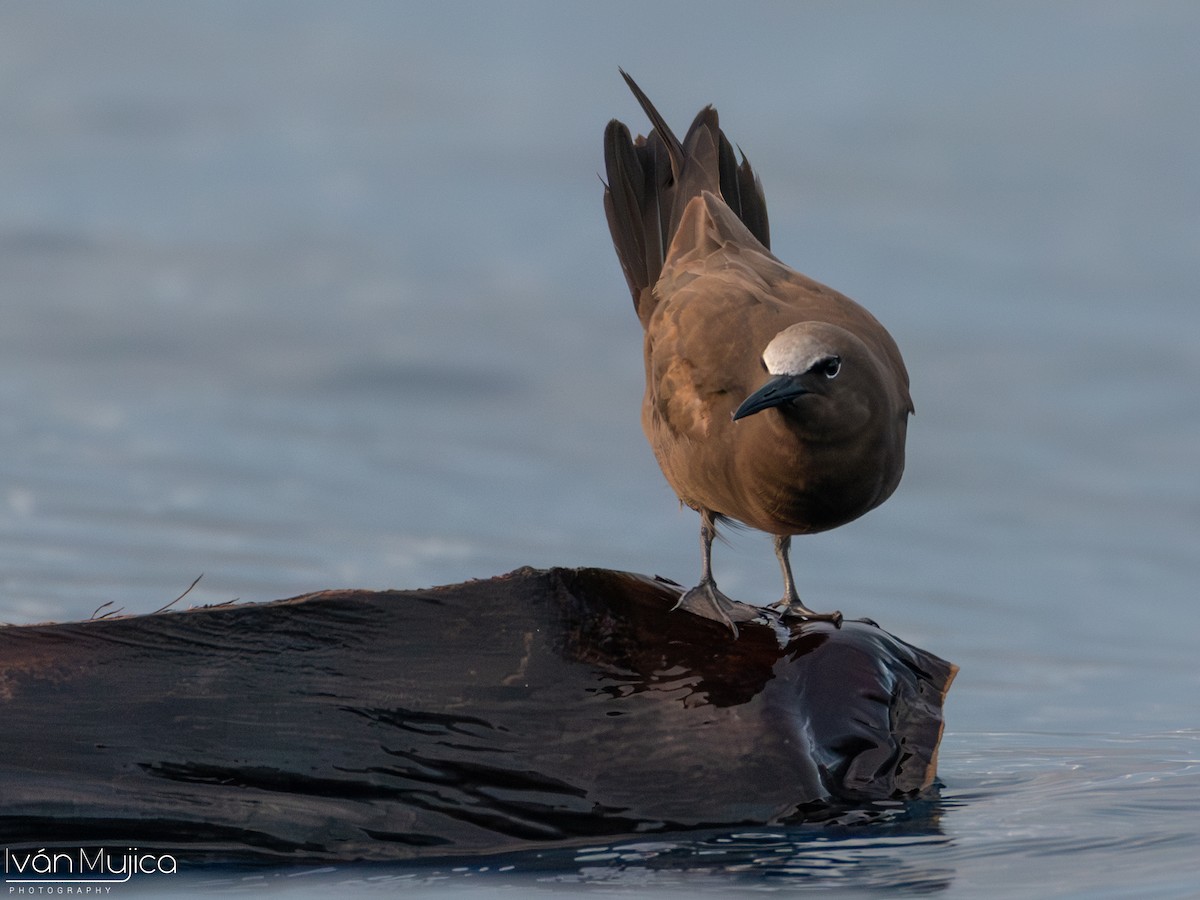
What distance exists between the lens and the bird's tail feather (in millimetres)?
8266

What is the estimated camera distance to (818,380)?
5977 mm

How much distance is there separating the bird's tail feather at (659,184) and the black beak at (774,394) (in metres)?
2.32

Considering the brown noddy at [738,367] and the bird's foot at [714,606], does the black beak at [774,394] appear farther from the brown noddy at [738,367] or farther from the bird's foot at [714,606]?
the bird's foot at [714,606]

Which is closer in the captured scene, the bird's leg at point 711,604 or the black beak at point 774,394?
the bird's leg at point 711,604

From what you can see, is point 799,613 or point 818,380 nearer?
point 818,380

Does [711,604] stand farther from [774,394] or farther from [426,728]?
[426,728]

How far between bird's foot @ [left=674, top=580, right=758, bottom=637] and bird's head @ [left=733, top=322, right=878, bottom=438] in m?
0.67

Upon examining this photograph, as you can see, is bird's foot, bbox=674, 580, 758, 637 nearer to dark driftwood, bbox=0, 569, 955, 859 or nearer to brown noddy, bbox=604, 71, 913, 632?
brown noddy, bbox=604, 71, 913, 632

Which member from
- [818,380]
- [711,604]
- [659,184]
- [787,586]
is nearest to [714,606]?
[711,604]

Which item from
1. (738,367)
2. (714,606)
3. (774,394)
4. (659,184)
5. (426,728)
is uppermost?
(659,184)

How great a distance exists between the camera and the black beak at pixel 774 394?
19.2ft

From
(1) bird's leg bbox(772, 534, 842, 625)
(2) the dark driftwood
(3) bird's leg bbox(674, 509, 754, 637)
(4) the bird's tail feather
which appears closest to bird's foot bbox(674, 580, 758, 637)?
(3) bird's leg bbox(674, 509, 754, 637)

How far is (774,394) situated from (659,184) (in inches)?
110

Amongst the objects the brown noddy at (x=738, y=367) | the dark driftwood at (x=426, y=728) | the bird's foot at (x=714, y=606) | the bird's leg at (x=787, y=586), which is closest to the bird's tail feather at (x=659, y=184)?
the brown noddy at (x=738, y=367)
